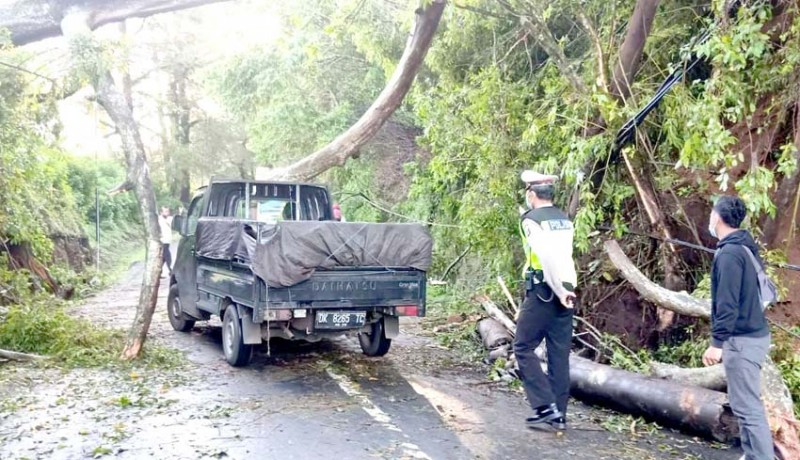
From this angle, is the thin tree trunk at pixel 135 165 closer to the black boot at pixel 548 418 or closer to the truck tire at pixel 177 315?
the truck tire at pixel 177 315

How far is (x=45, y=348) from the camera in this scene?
8.79 metres

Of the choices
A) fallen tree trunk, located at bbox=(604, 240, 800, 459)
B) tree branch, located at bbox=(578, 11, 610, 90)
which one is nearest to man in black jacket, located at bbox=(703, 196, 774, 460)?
fallen tree trunk, located at bbox=(604, 240, 800, 459)

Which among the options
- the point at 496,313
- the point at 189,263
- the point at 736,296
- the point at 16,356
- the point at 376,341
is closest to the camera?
the point at 736,296

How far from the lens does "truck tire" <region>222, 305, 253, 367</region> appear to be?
8094 mm

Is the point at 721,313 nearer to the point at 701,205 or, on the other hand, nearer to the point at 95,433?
the point at 701,205

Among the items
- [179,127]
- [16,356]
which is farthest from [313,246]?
[179,127]

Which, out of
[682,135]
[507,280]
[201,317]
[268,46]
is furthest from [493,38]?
[268,46]

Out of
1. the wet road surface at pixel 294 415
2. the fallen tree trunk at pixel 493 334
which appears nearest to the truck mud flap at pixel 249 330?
the wet road surface at pixel 294 415

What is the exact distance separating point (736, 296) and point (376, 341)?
4.89 m

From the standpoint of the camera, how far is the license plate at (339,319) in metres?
7.78

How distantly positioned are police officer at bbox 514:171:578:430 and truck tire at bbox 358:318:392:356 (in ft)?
9.50

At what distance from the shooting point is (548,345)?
6121 mm

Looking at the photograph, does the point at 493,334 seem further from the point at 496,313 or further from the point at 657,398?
the point at 657,398

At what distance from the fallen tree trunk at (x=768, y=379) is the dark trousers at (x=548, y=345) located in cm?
148
